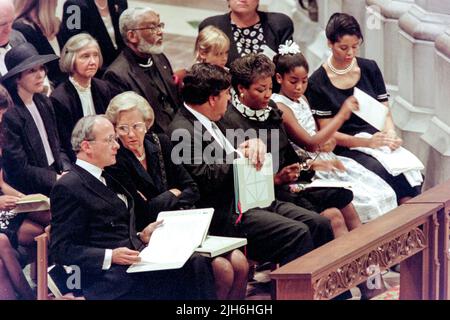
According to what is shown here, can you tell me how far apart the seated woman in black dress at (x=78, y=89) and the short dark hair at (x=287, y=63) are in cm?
111

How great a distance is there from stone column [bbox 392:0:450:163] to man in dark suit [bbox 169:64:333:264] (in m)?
1.35

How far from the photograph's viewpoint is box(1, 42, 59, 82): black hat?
9023 mm

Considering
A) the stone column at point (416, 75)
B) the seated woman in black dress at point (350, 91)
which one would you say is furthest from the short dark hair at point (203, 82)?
the stone column at point (416, 75)

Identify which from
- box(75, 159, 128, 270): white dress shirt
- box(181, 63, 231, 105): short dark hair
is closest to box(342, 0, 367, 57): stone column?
box(181, 63, 231, 105): short dark hair

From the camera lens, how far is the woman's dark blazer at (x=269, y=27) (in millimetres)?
9789

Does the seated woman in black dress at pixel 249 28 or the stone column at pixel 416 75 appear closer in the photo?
the seated woman in black dress at pixel 249 28

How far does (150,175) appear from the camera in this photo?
29.7 ft

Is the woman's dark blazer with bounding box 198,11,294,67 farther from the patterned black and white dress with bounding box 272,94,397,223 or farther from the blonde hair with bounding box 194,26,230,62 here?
the patterned black and white dress with bounding box 272,94,397,223

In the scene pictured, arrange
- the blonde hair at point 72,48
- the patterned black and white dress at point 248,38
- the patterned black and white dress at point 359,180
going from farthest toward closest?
the patterned black and white dress at point 248,38 < the patterned black and white dress at point 359,180 < the blonde hair at point 72,48

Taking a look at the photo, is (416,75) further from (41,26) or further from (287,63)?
(41,26)

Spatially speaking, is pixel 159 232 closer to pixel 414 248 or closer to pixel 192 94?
pixel 192 94

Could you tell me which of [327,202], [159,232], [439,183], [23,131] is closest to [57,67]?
[23,131]

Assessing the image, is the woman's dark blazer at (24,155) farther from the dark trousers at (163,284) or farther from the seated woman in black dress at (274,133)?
the seated woman in black dress at (274,133)
